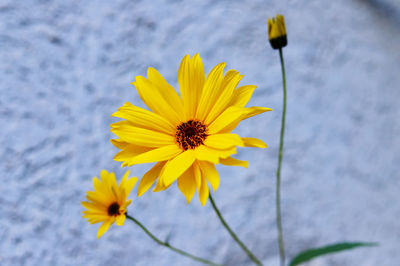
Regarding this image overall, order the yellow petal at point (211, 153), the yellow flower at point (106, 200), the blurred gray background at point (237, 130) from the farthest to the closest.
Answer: the blurred gray background at point (237, 130) → the yellow flower at point (106, 200) → the yellow petal at point (211, 153)

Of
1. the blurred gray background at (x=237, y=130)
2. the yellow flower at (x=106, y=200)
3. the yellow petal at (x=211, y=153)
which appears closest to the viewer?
the yellow petal at (x=211, y=153)

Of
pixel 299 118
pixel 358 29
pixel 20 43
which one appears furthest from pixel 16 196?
pixel 358 29

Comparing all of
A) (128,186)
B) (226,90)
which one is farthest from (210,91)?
(128,186)

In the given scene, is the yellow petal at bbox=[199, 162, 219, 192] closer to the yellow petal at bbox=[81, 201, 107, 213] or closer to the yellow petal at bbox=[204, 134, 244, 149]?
the yellow petal at bbox=[204, 134, 244, 149]

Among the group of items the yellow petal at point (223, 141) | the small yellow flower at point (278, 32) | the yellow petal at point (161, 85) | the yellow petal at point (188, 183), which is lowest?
the yellow petal at point (188, 183)

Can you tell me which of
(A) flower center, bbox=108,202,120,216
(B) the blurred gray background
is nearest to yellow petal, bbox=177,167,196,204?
(A) flower center, bbox=108,202,120,216

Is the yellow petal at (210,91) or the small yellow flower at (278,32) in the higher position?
the small yellow flower at (278,32)

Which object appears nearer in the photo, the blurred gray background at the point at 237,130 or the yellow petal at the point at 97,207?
the yellow petal at the point at 97,207

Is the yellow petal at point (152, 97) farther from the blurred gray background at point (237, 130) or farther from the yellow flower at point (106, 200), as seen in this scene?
the blurred gray background at point (237, 130)

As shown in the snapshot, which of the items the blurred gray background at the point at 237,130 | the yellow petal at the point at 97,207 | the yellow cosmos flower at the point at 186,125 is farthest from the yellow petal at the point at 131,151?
the blurred gray background at the point at 237,130
